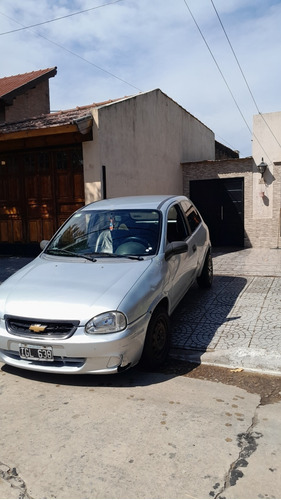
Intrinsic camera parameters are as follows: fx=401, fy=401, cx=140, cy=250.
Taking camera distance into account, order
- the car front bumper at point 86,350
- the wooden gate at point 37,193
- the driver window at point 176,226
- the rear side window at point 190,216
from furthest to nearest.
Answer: the wooden gate at point 37,193 → the rear side window at point 190,216 → the driver window at point 176,226 → the car front bumper at point 86,350

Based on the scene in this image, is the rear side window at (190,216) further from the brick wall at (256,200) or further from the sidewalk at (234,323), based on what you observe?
Result: the brick wall at (256,200)

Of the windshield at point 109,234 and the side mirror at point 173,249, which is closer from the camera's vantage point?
the side mirror at point 173,249

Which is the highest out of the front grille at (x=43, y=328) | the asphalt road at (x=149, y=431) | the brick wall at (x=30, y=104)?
the brick wall at (x=30, y=104)

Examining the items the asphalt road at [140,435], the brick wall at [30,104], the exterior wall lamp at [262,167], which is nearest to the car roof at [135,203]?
the asphalt road at [140,435]

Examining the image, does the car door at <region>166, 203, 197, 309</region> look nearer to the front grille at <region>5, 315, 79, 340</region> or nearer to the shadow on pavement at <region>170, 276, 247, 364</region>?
the shadow on pavement at <region>170, 276, 247, 364</region>

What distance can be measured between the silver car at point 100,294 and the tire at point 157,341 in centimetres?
1

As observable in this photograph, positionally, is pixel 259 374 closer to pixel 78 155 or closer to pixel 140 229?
pixel 140 229

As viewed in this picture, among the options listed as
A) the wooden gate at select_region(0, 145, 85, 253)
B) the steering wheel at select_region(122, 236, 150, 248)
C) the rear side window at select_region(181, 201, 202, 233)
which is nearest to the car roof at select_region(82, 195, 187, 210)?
the rear side window at select_region(181, 201, 202, 233)

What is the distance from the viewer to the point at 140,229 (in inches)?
196

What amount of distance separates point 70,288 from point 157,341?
108cm

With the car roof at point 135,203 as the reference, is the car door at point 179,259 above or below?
below

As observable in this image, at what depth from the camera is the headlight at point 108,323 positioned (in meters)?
3.56

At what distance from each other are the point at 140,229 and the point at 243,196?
356 inches

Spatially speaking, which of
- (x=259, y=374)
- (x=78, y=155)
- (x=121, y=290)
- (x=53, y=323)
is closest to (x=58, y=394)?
(x=53, y=323)
